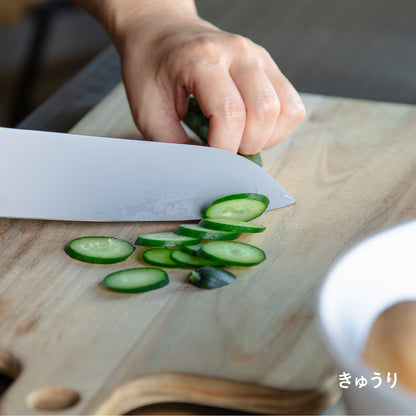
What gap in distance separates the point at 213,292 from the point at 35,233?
16.8 inches

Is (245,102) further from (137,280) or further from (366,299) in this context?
(366,299)

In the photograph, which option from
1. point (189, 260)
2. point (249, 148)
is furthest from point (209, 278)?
point (249, 148)

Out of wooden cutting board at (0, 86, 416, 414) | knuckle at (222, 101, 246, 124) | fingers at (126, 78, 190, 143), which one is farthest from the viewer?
fingers at (126, 78, 190, 143)

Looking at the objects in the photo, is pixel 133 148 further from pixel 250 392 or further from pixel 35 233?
pixel 250 392

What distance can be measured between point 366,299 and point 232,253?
1.35ft

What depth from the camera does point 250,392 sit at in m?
0.92

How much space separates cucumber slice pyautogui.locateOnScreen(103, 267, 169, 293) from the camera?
1114 millimetres

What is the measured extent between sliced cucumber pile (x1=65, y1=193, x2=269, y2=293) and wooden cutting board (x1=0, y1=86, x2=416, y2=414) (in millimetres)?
20

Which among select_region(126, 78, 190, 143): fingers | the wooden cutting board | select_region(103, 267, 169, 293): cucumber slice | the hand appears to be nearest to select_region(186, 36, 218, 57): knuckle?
the hand

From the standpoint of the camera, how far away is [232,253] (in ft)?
3.90

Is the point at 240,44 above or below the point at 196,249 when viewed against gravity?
above

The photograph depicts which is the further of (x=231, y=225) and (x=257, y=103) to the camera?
(x=257, y=103)

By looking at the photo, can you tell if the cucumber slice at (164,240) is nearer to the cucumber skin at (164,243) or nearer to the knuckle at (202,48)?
the cucumber skin at (164,243)

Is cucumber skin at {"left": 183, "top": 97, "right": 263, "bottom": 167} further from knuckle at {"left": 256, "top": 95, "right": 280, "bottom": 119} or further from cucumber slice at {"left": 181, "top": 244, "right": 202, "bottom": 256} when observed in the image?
cucumber slice at {"left": 181, "top": 244, "right": 202, "bottom": 256}
